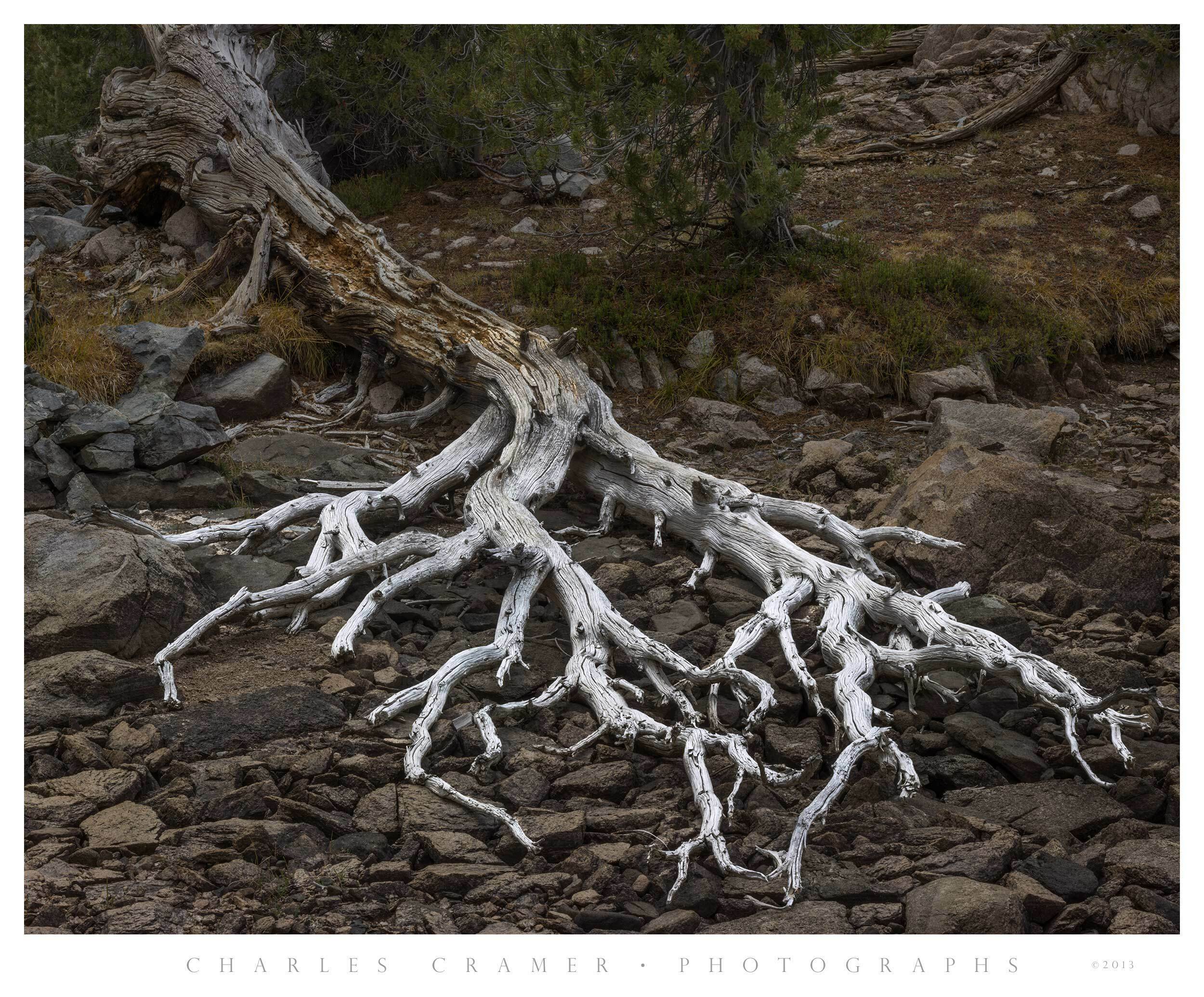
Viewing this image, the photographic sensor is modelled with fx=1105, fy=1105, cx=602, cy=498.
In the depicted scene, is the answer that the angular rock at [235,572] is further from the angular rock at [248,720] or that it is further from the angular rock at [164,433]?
the angular rock at [164,433]

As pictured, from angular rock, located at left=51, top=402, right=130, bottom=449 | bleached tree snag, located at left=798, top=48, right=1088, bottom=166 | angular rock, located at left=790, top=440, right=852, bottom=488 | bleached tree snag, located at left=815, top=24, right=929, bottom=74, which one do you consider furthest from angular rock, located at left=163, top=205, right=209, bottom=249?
bleached tree snag, located at left=815, top=24, right=929, bottom=74

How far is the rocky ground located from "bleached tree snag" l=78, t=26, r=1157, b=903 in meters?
0.13

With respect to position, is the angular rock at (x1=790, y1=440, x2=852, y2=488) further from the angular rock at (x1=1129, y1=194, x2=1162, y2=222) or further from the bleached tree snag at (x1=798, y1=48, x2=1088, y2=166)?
the bleached tree snag at (x1=798, y1=48, x2=1088, y2=166)

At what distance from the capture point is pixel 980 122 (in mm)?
13539

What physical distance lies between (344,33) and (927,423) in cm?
792

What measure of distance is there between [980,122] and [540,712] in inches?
452

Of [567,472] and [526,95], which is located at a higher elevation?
[526,95]

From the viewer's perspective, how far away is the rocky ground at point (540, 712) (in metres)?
3.66

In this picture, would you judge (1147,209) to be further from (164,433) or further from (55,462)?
(55,462)

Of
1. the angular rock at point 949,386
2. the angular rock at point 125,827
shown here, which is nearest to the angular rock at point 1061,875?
the angular rock at point 125,827

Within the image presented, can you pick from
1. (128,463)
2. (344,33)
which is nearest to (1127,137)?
(344,33)

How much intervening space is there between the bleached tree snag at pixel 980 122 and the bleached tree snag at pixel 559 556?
6759 millimetres

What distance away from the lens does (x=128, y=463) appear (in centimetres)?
665

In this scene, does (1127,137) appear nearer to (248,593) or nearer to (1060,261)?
(1060,261)
